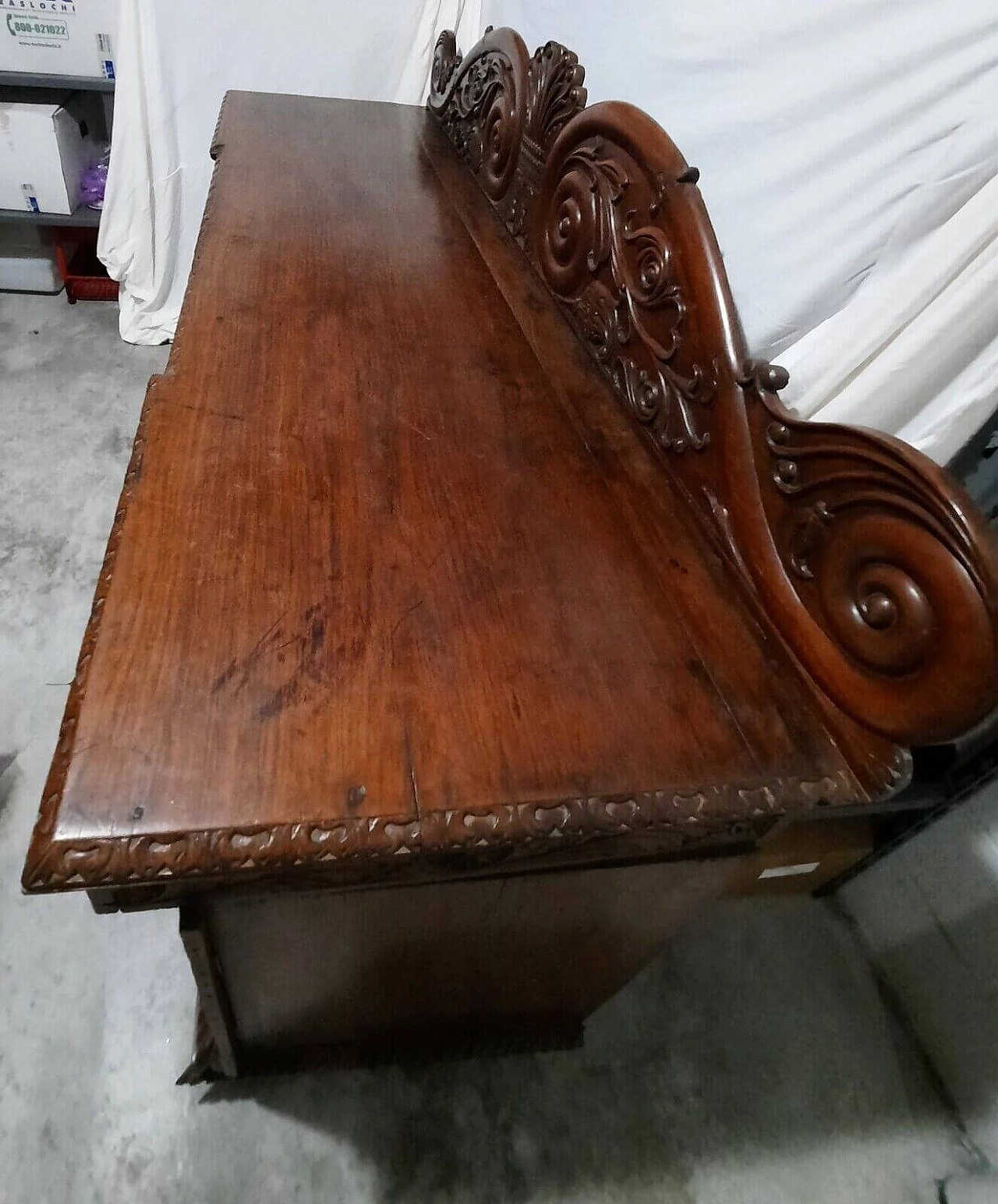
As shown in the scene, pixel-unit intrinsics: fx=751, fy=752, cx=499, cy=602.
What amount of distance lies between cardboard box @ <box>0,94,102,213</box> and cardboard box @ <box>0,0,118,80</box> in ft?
0.31

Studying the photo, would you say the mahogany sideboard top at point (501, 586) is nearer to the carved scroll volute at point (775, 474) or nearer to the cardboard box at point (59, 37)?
the carved scroll volute at point (775, 474)

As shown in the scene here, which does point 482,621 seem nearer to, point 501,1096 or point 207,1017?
point 207,1017

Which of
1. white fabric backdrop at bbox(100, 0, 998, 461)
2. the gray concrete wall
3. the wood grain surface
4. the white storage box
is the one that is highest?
white fabric backdrop at bbox(100, 0, 998, 461)

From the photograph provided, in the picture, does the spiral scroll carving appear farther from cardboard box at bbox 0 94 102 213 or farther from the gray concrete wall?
cardboard box at bbox 0 94 102 213

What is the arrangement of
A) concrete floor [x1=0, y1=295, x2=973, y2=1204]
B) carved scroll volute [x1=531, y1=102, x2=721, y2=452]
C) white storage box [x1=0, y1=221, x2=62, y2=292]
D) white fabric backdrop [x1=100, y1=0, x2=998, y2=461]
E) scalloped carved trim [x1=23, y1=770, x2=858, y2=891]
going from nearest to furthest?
1. scalloped carved trim [x1=23, y1=770, x2=858, y2=891]
2. white fabric backdrop [x1=100, y1=0, x2=998, y2=461]
3. carved scroll volute [x1=531, y1=102, x2=721, y2=452]
4. concrete floor [x1=0, y1=295, x2=973, y2=1204]
5. white storage box [x1=0, y1=221, x2=62, y2=292]

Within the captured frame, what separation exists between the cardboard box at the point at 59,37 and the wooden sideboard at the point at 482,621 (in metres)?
1.41

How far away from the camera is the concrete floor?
0.95 m

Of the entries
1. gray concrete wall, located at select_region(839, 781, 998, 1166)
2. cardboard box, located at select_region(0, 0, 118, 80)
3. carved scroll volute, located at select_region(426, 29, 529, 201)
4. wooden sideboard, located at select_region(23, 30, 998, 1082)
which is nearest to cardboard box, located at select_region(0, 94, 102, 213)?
cardboard box, located at select_region(0, 0, 118, 80)

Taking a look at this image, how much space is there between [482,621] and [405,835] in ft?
0.59

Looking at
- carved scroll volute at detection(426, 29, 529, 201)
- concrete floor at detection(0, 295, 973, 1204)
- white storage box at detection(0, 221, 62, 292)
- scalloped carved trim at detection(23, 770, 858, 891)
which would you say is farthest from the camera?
white storage box at detection(0, 221, 62, 292)

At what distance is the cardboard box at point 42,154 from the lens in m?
1.92

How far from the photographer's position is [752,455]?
651mm

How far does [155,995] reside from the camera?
1058 mm

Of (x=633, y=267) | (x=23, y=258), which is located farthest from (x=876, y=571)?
(x=23, y=258)
